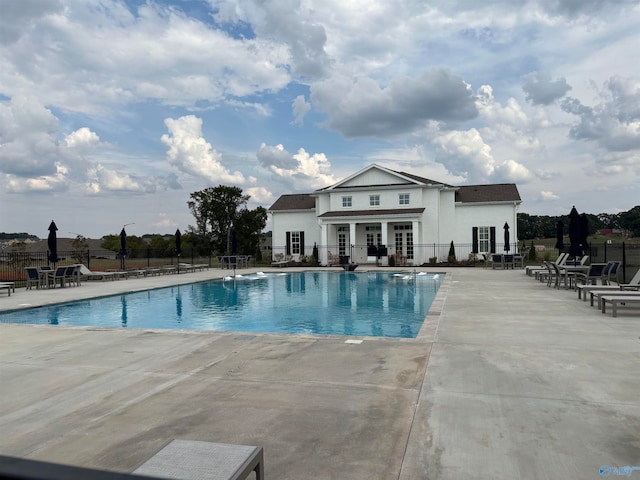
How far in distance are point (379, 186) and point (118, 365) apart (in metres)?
29.7

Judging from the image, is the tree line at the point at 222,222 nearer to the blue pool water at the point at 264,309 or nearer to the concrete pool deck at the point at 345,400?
the blue pool water at the point at 264,309

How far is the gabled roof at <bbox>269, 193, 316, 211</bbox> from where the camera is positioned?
38.4 metres

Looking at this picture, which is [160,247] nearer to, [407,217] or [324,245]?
[324,245]

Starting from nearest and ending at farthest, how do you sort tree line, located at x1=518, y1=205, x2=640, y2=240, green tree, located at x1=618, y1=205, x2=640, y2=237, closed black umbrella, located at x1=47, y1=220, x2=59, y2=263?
closed black umbrella, located at x1=47, y1=220, x2=59, y2=263 → green tree, located at x1=618, y1=205, x2=640, y2=237 → tree line, located at x1=518, y1=205, x2=640, y2=240

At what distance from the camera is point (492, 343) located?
730 cm

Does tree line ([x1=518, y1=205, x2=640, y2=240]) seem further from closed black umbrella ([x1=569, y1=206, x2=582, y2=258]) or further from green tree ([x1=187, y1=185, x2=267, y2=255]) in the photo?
closed black umbrella ([x1=569, y1=206, x2=582, y2=258])

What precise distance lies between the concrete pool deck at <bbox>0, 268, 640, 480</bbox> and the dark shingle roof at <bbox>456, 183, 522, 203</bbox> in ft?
87.2

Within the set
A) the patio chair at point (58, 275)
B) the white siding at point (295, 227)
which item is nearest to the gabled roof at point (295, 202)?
the white siding at point (295, 227)

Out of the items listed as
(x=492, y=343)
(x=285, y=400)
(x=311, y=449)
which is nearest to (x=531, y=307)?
(x=492, y=343)

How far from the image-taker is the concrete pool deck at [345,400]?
351cm

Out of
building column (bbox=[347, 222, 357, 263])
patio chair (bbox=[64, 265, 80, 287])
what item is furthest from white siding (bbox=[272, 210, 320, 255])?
patio chair (bbox=[64, 265, 80, 287])

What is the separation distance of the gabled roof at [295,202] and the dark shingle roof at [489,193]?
1185cm

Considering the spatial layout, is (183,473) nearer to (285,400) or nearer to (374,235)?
(285,400)

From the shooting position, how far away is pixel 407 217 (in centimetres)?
3219
